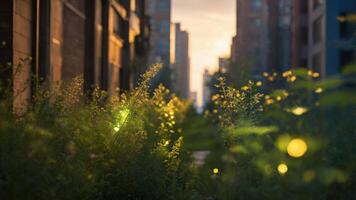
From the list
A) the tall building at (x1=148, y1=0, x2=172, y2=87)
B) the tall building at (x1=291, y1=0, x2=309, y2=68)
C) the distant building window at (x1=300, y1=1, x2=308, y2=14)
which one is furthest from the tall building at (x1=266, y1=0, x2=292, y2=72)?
the tall building at (x1=148, y1=0, x2=172, y2=87)

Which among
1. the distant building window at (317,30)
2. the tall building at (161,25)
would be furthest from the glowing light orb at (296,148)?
the tall building at (161,25)

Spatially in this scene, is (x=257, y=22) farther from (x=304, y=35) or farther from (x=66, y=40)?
(x=66, y=40)

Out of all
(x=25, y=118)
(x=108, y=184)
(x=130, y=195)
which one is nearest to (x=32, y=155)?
(x=25, y=118)

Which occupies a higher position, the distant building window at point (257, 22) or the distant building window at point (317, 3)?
the distant building window at point (257, 22)

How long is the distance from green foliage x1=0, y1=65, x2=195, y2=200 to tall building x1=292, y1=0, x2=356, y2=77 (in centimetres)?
2993

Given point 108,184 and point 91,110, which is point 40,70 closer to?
point 91,110

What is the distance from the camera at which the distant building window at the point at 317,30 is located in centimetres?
4367

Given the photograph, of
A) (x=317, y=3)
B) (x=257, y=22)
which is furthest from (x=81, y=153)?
(x=257, y=22)

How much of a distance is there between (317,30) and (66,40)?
32859 millimetres

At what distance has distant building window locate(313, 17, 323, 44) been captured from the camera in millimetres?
43672

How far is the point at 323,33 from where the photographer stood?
1644 inches

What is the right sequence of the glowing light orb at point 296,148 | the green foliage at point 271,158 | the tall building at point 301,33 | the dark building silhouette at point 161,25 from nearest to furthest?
the glowing light orb at point 296,148 → the green foliage at point 271,158 → the tall building at point 301,33 → the dark building silhouette at point 161,25

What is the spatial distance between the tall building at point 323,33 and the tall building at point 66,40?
1449 centimetres

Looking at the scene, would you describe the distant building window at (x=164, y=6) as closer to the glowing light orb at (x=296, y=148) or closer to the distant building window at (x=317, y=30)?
the distant building window at (x=317, y=30)
